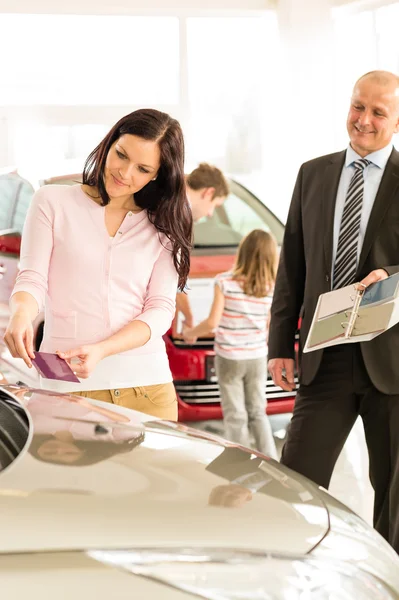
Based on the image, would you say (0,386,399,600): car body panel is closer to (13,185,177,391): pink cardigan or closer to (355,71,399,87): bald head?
(13,185,177,391): pink cardigan

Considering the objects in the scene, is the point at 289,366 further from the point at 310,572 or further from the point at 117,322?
the point at 310,572

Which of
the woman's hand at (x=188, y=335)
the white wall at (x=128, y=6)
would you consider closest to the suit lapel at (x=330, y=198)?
the woman's hand at (x=188, y=335)

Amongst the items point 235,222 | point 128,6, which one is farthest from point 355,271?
point 128,6

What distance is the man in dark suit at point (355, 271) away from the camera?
9.11 feet

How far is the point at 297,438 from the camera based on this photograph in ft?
9.56

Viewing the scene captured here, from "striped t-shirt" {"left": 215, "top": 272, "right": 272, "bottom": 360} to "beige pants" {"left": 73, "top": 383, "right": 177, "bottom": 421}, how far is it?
1808mm

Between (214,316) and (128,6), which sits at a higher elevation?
(128,6)

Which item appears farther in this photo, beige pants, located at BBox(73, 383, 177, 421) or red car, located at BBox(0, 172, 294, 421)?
red car, located at BBox(0, 172, 294, 421)

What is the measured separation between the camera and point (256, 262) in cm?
443

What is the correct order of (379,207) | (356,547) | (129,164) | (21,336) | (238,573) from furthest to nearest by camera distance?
(379,207)
(129,164)
(21,336)
(356,547)
(238,573)

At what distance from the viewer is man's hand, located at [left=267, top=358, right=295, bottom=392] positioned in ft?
9.98

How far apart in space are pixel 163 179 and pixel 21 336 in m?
0.65

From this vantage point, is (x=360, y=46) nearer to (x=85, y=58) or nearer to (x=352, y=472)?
(x=85, y=58)

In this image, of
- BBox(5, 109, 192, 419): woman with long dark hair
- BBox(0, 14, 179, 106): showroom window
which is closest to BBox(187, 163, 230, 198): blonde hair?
BBox(5, 109, 192, 419): woman with long dark hair
